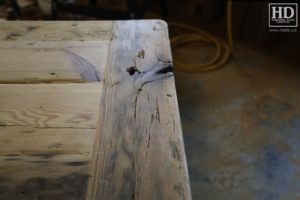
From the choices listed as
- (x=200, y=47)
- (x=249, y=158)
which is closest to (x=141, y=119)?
(x=249, y=158)

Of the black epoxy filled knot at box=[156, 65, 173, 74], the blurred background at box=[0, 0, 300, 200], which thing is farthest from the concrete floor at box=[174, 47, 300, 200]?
the black epoxy filled knot at box=[156, 65, 173, 74]

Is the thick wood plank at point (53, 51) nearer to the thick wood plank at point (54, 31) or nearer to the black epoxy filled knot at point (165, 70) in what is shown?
the thick wood plank at point (54, 31)

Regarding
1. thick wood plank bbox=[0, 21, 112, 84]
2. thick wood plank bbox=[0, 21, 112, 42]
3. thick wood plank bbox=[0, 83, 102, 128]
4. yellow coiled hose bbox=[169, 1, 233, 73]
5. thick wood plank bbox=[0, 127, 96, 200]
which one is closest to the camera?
thick wood plank bbox=[0, 127, 96, 200]

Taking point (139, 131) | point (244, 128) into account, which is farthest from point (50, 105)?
point (244, 128)

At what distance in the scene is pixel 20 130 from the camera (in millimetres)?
539

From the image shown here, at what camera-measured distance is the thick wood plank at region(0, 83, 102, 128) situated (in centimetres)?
55

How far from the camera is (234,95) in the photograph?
5.60 ft

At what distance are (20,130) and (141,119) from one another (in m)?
0.23

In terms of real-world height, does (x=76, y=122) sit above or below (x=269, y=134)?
above

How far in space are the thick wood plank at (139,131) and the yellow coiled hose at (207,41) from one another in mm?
1184

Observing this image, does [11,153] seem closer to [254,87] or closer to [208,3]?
[254,87]

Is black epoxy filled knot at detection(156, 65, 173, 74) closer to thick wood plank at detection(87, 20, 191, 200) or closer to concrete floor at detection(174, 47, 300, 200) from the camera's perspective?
thick wood plank at detection(87, 20, 191, 200)

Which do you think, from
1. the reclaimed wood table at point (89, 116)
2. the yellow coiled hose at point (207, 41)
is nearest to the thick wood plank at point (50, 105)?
the reclaimed wood table at point (89, 116)

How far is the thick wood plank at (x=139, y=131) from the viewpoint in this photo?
17.9 inches
